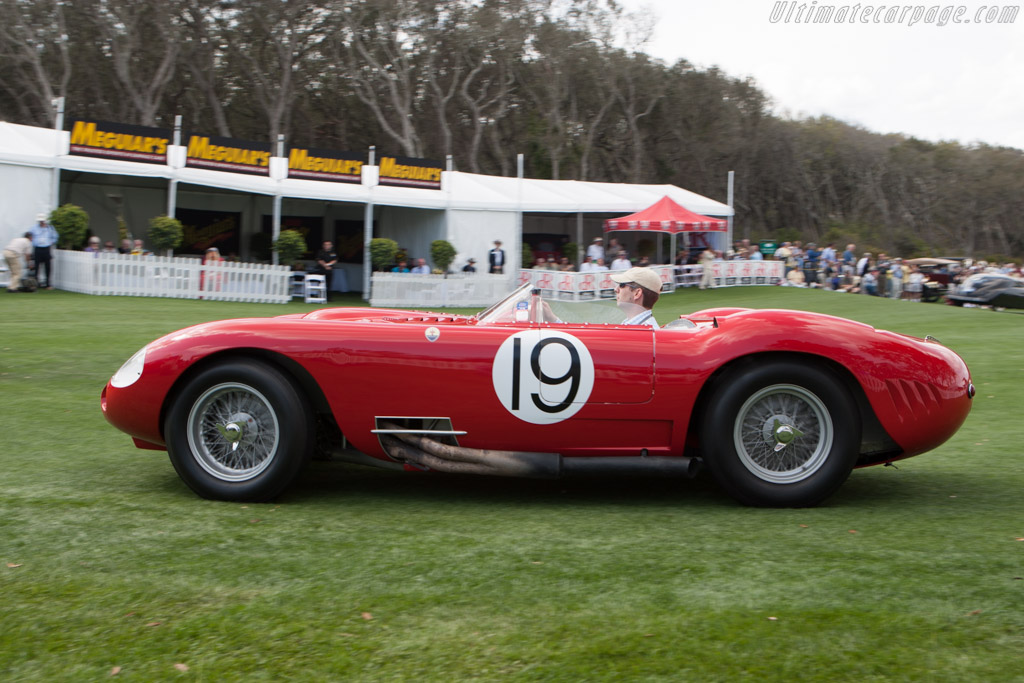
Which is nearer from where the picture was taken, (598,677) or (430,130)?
(598,677)

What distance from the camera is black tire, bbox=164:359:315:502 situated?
14.4ft

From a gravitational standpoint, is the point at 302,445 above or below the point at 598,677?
above

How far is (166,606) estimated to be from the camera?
3.04 m

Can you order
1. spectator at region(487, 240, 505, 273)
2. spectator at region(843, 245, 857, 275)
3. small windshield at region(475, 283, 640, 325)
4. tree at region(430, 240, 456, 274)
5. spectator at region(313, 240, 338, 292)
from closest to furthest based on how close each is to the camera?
small windshield at region(475, 283, 640, 325), spectator at region(313, 240, 338, 292), tree at region(430, 240, 456, 274), spectator at region(487, 240, 505, 273), spectator at region(843, 245, 857, 275)

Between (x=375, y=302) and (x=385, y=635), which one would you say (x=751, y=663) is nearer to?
(x=385, y=635)

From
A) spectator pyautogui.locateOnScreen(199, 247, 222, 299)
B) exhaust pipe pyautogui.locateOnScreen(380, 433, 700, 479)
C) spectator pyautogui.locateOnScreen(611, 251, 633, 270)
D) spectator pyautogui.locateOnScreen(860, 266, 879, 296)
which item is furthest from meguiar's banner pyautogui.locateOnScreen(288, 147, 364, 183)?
exhaust pipe pyautogui.locateOnScreen(380, 433, 700, 479)

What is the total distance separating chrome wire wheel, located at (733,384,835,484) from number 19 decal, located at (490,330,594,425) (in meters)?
0.79

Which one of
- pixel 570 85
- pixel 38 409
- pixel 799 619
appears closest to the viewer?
pixel 799 619

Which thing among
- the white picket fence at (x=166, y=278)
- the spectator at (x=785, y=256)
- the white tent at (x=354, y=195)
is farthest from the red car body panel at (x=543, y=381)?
the spectator at (x=785, y=256)

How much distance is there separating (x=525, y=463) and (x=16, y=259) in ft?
59.0

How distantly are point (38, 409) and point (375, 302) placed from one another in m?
15.8

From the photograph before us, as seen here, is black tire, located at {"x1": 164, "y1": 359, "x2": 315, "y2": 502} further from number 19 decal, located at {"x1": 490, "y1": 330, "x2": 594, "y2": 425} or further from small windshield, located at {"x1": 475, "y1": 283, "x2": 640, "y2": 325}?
small windshield, located at {"x1": 475, "y1": 283, "x2": 640, "y2": 325}

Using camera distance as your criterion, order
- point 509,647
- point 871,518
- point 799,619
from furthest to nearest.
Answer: point 871,518
point 799,619
point 509,647

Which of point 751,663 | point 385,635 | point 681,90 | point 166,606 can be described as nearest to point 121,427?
point 166,606
